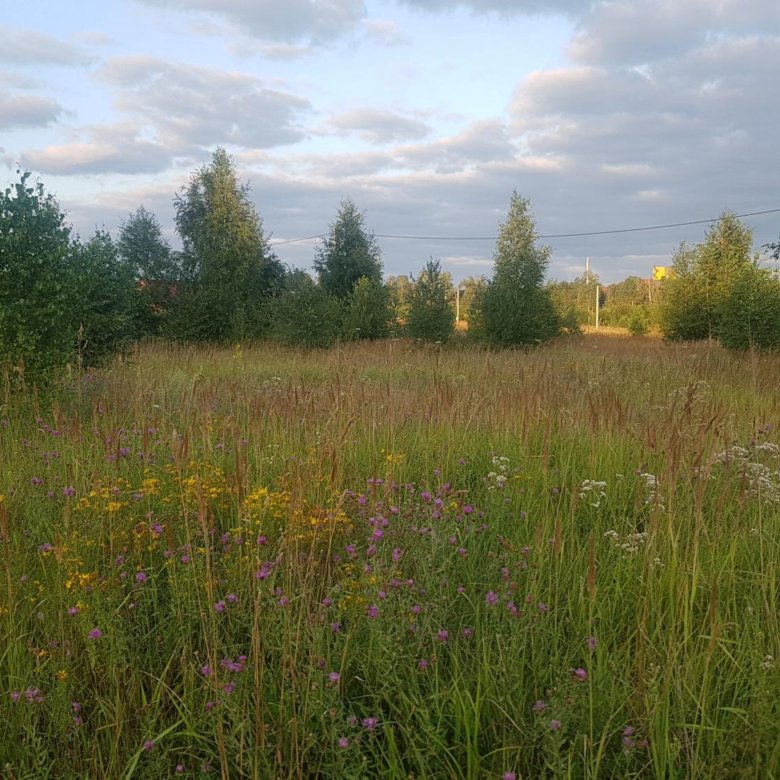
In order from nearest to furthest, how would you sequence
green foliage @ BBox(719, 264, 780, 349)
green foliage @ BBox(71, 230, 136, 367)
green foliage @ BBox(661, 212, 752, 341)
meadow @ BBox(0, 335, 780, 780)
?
meadow @ BBox(0, 335, 780, 780)
green foliage @ BBox(71, 230, 136, 367)
green foliage @ BBox(719, 264, 780, 349)
green foliage @ BBox(661, 212, 752, 341)

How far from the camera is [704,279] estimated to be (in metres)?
24.6

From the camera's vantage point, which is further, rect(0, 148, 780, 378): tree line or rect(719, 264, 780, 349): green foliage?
rect(0, 148, 780, 378): tree line

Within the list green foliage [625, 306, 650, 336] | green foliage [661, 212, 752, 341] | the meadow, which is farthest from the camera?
green foliage [625, 306, 650, 336]

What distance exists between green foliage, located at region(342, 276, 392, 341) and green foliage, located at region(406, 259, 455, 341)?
51.9 inches

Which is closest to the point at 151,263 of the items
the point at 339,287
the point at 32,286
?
the point at 339,287

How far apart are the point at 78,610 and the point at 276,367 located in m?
11.1

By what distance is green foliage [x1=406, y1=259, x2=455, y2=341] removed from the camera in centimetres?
2247

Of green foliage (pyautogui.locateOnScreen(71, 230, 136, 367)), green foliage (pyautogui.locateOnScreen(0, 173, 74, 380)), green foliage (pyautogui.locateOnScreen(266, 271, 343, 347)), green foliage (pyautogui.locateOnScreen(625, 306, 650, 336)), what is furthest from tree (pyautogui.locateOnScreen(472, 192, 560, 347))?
green foliage (pyautogui.locateOnScreen(625, 306, 650, 336))

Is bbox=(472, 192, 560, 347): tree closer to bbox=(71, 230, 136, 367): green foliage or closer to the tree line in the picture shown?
the tree line

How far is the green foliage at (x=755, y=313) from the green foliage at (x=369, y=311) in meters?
12.4

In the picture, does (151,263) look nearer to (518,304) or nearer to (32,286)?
(518,304)

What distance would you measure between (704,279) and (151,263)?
2467cm

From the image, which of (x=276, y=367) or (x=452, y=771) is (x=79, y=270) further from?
(x=452, y=771)

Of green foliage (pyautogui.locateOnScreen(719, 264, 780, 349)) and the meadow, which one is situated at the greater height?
green foliage (pyautogui.locateOnScreen(719, 264, 780, 349))
